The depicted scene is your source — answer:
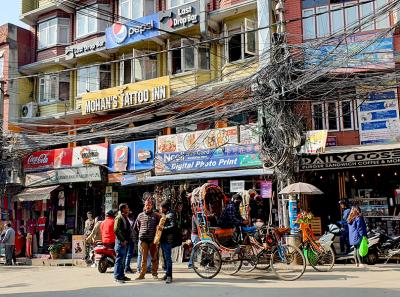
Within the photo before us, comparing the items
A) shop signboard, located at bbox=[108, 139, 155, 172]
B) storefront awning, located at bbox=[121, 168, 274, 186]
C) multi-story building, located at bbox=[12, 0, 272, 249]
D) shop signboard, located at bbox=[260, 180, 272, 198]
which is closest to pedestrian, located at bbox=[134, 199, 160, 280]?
storefront awning, located at bbox=[121, 168, 274, 186]

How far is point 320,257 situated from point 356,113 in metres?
6.96

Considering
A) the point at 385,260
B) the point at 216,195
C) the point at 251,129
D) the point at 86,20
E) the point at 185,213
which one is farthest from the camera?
the point at 86,20

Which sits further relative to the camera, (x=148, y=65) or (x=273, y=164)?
(x=148, y=65)

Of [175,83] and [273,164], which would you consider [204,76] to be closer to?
[175,83]

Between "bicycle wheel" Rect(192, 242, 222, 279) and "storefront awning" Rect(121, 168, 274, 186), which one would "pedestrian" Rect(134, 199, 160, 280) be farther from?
"storefront awning" Rect(121, 168, 274, 186)

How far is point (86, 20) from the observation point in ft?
79.5

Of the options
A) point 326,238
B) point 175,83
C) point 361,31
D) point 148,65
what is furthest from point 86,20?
point 326,238

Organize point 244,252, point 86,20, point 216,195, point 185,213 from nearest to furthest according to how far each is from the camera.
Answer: point 244,252 < point 216,195 < point 185,213 < point 86,20

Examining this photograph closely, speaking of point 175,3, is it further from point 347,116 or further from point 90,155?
point 347,116

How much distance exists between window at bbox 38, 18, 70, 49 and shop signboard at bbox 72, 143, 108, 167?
22.2ft

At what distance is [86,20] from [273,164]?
569 inches

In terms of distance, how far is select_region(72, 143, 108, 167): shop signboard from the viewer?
20766 millimetres

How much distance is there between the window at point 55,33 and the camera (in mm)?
24883

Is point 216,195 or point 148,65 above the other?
point 148,65
